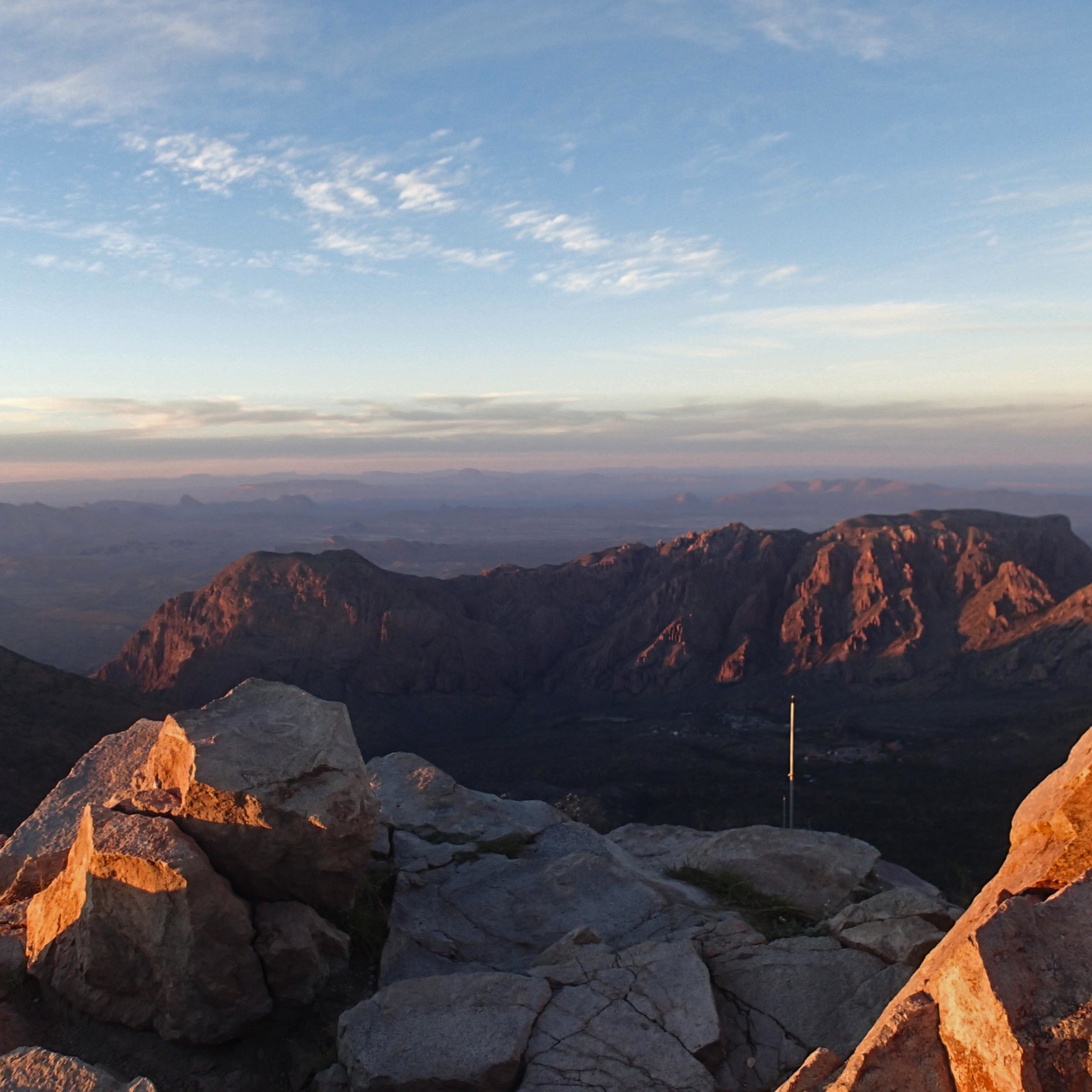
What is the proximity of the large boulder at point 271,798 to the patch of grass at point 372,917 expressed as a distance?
286mm

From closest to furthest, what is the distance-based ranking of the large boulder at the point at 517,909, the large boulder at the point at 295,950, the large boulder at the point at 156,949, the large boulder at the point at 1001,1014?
the large boulder at the point at 1001,1014, the large boulder at the point at 156,949, the large boulder at the point at 295,950, the large boulder at the point at 517,909

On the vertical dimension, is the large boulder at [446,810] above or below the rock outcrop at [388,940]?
below

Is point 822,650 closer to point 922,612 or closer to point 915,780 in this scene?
point 922,612

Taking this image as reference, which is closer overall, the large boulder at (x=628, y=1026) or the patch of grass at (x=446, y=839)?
the large boulder at (x=628, y=1026)

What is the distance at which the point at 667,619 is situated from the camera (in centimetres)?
11119

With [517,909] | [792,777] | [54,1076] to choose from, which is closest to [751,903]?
[517,909]

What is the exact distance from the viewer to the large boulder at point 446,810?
577 inches

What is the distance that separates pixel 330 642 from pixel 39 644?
3297 inches

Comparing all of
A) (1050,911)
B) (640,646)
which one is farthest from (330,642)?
(1050,911)

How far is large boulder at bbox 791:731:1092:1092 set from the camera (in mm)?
4070

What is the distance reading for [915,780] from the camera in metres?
56.7

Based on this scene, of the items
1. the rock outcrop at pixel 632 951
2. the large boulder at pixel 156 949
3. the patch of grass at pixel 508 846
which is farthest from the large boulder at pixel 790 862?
the large boulder at pixel 156 949

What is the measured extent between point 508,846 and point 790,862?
15.2ft

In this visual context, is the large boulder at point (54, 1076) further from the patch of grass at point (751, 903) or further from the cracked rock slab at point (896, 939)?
the cracked rock slab at point (896, 939)
